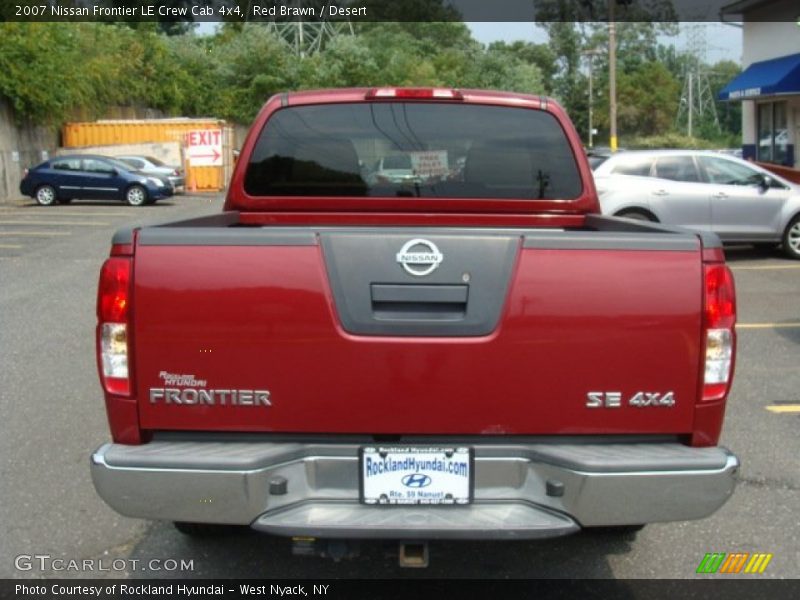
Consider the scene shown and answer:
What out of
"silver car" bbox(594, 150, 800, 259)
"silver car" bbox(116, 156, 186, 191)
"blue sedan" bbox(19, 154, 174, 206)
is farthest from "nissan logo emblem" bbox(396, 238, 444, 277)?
"silver car" bbox(116, 156, 186, 191)

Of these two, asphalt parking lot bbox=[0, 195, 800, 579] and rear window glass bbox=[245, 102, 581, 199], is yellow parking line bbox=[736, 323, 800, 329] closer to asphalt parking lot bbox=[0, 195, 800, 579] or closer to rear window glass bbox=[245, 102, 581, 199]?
asphalt parking lot bbox=[0, 195, 800, 579]

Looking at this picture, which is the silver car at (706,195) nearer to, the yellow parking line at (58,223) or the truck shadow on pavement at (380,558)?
the truck shadow on pavement at (380,558)

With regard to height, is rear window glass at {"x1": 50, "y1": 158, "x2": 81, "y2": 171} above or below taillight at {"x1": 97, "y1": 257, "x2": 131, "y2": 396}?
above

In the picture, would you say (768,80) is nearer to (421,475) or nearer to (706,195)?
(706,195)

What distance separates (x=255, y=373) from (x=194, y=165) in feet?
113

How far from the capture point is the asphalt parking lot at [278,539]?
418cm

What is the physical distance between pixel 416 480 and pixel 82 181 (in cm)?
2686

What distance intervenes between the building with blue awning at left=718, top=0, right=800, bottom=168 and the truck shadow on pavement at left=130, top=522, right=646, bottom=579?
2007cm

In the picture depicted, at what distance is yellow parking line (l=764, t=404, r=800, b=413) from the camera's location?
649 cm

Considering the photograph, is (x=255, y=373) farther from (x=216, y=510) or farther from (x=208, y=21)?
(x=208, y=21)

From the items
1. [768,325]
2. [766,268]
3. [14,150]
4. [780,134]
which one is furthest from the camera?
[14,150]

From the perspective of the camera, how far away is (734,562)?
4211mm

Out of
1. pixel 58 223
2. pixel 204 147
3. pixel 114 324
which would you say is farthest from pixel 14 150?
pixel 114 324

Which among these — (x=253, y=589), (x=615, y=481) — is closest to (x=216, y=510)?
(x=253, y=589)
